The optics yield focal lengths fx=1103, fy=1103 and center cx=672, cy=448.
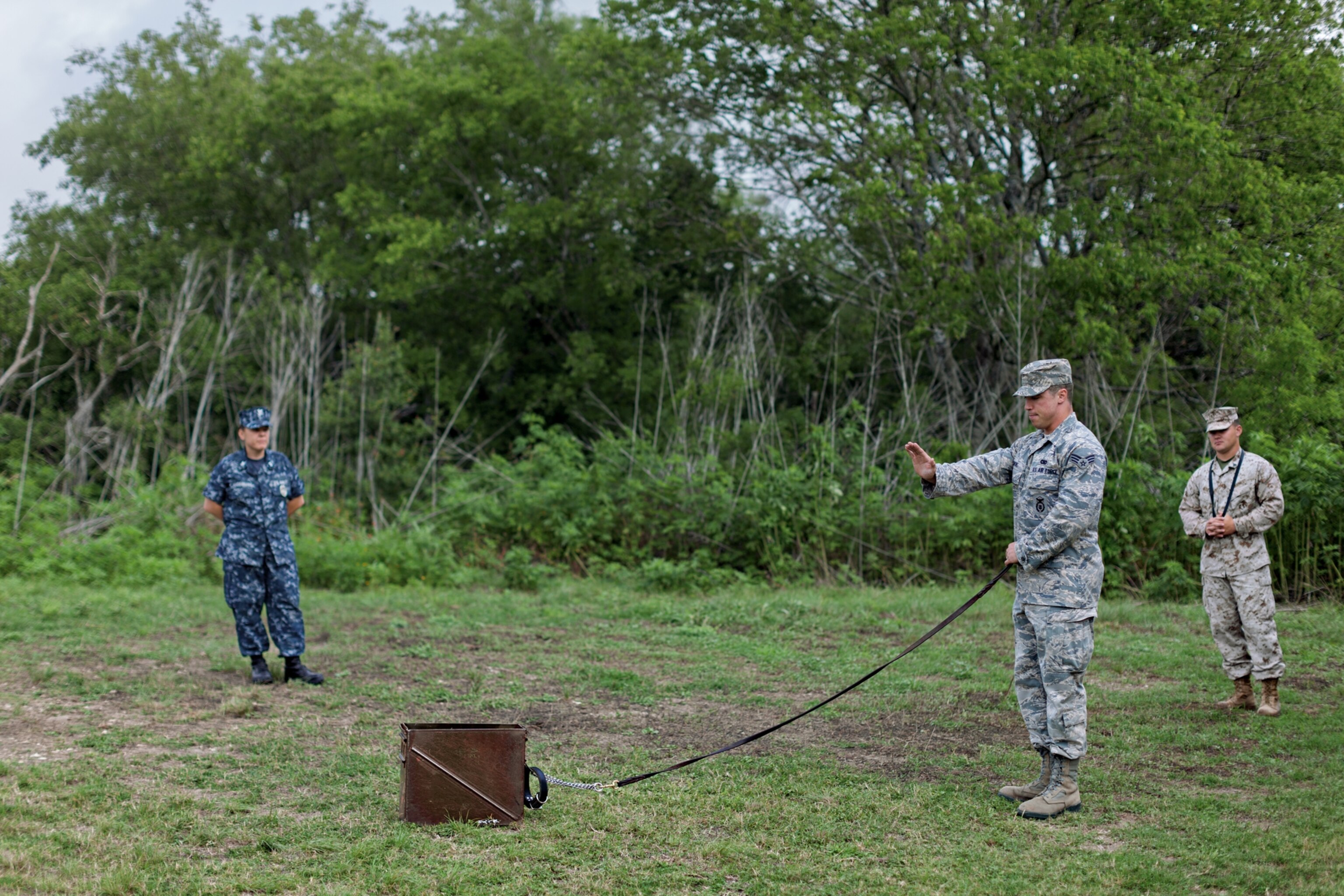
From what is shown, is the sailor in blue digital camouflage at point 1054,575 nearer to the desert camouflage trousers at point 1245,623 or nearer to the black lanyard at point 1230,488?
the desert camouflage trousers at point 1245,623

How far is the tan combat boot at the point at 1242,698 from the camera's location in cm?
641

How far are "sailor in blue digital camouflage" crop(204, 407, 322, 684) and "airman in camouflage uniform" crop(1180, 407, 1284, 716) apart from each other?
5.56m

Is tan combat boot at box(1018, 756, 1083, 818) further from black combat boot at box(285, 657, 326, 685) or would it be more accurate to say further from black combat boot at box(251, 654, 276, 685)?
black combat boot at box(251, 654, 276, 685)

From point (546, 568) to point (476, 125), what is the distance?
37.2 ft

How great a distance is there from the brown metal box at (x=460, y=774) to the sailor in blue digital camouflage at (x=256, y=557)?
303cm

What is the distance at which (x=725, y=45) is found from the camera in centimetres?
1670

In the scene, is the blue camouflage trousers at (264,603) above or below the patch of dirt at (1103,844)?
above

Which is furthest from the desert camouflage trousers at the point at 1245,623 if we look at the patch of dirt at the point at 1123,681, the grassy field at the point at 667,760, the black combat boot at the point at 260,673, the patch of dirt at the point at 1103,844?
the black combat boot at the point at 260,673

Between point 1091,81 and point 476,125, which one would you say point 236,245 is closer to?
point 476,125

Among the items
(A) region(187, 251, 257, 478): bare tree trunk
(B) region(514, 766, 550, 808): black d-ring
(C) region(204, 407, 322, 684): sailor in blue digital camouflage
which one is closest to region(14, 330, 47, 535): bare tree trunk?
(A) region(187, 251, 257, 478): bare tree trunk

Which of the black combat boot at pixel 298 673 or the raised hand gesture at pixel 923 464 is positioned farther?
the black combat boot at pixel 298 673

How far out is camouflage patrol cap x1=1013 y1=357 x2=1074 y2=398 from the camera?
182 inches

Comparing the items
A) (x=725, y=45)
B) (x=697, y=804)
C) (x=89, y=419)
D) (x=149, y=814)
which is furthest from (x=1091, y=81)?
(x=89, y=419)

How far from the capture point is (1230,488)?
6.63m
